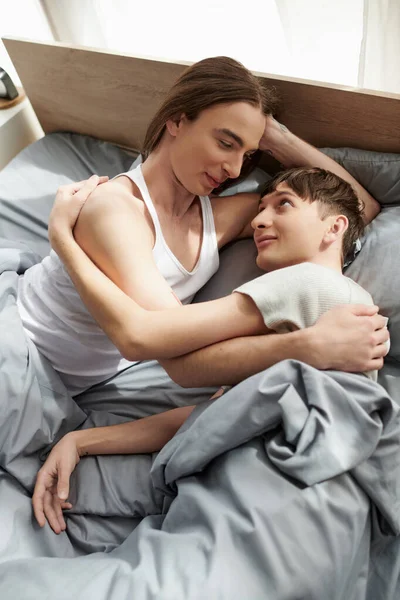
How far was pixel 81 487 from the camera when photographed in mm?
954

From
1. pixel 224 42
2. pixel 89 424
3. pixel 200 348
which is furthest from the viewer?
pixel 224 42

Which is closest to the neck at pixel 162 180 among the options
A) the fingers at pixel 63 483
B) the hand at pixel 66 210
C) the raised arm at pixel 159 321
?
the hand at pixel 66 210

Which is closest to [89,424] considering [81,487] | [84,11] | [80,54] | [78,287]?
[81,487]

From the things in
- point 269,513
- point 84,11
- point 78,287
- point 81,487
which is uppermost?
point 84,11

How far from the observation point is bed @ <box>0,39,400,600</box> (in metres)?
0.68

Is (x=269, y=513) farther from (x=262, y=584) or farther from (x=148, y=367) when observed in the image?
(x=148, y=367)

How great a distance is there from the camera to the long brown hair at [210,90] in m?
0.99

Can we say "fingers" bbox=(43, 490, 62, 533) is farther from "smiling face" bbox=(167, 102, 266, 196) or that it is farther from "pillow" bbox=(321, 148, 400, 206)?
"pillow" bbox=(321, 148, 400, 206)

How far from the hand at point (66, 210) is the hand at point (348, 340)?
1.75 feet

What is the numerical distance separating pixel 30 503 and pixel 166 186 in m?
0.71

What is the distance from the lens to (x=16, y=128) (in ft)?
5.84

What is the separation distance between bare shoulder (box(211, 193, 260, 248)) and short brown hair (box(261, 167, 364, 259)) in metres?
0.13

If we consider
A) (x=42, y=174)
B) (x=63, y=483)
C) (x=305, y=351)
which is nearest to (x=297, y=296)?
(x=305, y=351)

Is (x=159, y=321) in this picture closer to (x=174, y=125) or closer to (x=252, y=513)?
(x=252, y=513)
